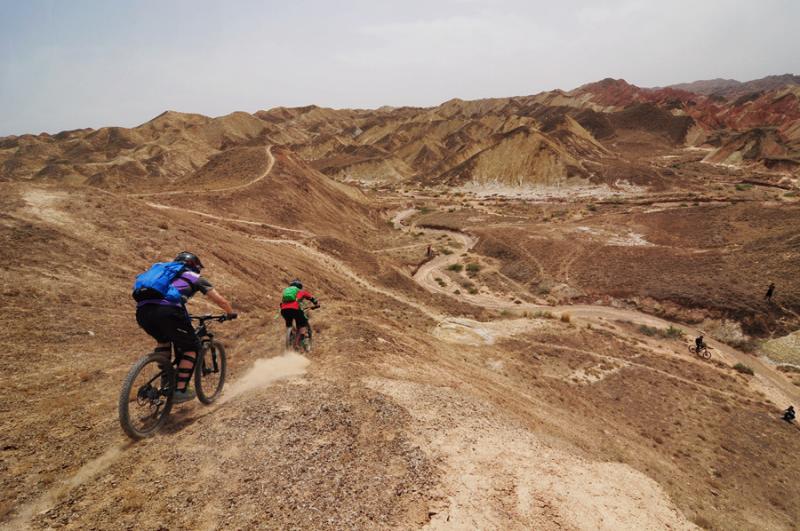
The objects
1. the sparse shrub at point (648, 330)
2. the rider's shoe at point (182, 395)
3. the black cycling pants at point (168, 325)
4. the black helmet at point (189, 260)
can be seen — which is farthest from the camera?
the sparse shrub at point (648, 330)

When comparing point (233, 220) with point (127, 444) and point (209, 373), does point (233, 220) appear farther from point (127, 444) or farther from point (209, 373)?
point (127, 444)

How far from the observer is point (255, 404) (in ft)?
23.9

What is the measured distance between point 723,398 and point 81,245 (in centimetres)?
2943

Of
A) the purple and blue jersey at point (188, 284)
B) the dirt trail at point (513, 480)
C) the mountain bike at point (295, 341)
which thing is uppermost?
the purple and blue jersey at point (188, 284)

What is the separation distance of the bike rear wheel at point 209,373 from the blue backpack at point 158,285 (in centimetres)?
146

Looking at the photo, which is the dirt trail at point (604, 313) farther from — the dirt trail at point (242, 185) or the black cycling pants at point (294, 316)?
the black cycling pants at point (294, 316)

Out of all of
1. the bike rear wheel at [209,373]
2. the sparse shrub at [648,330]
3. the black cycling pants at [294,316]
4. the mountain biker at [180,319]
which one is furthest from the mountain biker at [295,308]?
the sparse shrub at [648,330]

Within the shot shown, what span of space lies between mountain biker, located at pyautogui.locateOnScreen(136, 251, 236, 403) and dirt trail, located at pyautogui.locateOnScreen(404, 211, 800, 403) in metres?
26.7

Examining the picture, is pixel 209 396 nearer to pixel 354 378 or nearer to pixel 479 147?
pixel 354 378

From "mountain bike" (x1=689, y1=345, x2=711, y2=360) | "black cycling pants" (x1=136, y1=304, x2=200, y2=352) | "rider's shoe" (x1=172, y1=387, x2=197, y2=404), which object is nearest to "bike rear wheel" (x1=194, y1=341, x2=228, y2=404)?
"rider's shoe" (x1=172, y1=387, x2=197, y2=404)

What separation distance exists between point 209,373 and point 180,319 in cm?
185

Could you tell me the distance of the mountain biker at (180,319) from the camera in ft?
19.0

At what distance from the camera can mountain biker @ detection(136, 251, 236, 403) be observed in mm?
5781

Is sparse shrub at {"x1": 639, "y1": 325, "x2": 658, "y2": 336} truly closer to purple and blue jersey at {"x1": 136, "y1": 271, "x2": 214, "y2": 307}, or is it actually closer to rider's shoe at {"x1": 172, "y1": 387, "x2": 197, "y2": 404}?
rider's shoe at {"x1": 172, "y1": 387, "x2": 197, "y2": 404}
